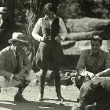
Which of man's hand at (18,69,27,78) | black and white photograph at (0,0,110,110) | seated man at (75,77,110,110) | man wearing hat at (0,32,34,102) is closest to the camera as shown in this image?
seated man at (75,77,110,110)

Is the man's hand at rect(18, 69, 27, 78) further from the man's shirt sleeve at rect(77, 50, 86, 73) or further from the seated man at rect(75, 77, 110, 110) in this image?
the seated man at rect(75, 77, 110, 110)

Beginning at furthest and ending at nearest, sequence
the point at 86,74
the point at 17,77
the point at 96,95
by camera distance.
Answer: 1. the point at 17,77
2. the point at 86,74
3. the point at 96,95

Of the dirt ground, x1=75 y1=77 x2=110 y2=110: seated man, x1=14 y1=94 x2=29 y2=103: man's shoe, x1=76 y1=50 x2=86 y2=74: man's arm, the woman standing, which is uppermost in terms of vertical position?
the woman standing

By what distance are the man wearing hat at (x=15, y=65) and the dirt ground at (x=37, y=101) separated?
0.34 metres

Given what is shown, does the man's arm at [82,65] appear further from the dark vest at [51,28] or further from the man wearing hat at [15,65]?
the man wearing hat at [15,65]

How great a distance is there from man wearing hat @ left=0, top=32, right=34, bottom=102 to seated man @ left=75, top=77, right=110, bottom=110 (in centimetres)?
159

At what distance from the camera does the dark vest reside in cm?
713

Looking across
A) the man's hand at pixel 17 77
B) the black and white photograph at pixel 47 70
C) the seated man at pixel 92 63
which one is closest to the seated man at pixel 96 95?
the black and white photograph at pixel 47 70

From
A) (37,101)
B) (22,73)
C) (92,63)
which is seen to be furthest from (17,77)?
(92,63)

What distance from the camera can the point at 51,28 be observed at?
713 centimetres

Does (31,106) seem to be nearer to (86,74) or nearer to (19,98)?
(19,98)

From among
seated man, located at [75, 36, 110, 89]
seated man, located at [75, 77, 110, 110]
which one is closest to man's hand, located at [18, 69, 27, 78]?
seated man, located at [75, 36, 110, 89]

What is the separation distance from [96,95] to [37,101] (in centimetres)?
208

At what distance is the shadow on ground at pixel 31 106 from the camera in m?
6.62
